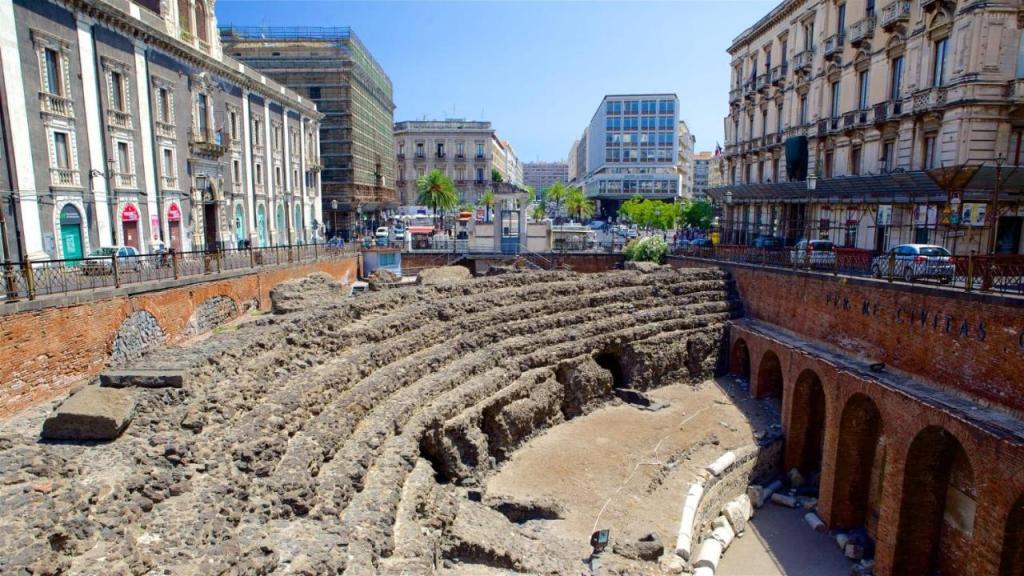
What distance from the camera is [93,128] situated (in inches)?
854

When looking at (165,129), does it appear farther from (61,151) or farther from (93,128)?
(61,151)

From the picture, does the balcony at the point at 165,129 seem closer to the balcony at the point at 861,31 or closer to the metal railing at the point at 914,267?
the metal railing at the point at 914,267

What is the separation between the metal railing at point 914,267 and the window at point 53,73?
26217mm

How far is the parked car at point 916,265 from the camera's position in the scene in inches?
631

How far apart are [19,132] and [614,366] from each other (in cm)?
2053

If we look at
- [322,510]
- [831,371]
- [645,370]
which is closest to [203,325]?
[322,510]

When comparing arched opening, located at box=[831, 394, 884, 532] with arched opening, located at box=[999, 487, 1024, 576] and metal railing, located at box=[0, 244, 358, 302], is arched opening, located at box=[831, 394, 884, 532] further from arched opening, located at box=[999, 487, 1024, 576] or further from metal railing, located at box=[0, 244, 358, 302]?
metal railing, located at box=[0, 244, 358, 302]

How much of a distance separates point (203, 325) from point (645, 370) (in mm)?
14646

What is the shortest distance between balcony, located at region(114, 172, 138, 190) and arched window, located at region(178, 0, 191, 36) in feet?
29.4

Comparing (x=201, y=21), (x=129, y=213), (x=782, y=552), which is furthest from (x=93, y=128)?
(x=782, y=552)

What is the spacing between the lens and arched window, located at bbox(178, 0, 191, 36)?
28.6 meters

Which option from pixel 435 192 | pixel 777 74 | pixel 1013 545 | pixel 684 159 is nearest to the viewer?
pixel 1013 545

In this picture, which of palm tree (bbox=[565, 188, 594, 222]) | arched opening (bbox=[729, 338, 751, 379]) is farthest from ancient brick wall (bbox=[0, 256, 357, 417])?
palm tree (bbox=[565, 188, 594, 222])

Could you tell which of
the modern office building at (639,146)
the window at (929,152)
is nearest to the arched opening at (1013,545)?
the window at (929,152)
